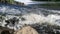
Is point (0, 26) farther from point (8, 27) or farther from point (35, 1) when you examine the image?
point (35, 1)

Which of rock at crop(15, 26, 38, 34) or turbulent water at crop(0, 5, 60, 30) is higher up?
turbulent water at crop(0, 5, 60, 30)

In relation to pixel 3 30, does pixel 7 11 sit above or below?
above

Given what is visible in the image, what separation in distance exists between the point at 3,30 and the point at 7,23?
60 millimetres

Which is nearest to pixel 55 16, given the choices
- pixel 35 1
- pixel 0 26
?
pixel 0 26

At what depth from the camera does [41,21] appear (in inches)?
44.5

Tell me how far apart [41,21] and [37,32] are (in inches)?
3.3

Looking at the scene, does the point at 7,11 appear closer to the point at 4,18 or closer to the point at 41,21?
the point at 4,18

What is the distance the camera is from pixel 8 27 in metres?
1.13

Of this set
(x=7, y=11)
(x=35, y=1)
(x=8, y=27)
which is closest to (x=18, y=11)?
(x=7, y=11)

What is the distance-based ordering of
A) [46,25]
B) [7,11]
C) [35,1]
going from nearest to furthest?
[46,25] → [7,11] → [35,1]

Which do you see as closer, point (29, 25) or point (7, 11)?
point (29, 25)

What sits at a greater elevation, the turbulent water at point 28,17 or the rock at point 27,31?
the turbulent water at point 28,17

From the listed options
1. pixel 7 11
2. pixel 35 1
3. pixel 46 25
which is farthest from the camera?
pixel 35 1

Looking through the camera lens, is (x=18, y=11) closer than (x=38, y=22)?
No
